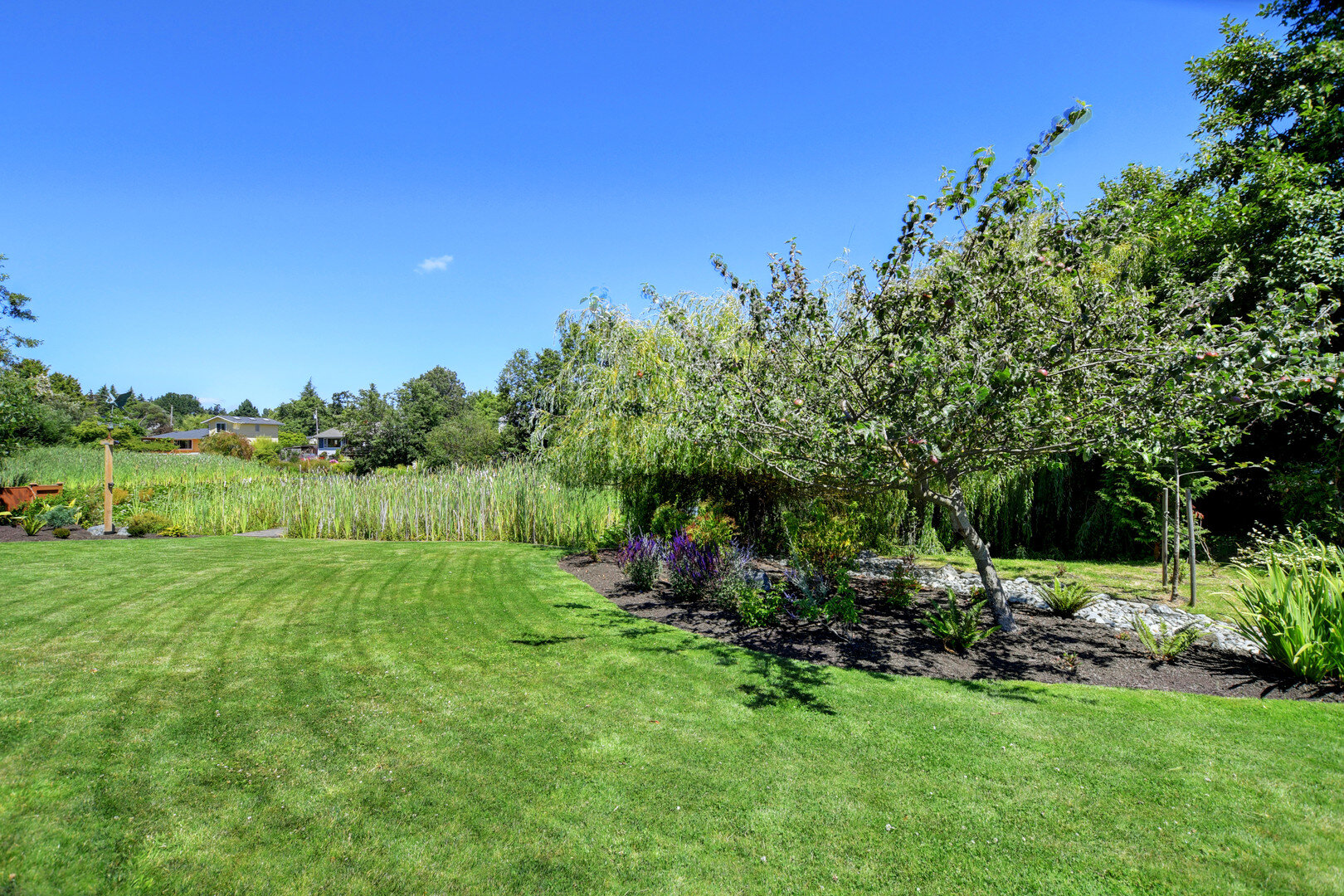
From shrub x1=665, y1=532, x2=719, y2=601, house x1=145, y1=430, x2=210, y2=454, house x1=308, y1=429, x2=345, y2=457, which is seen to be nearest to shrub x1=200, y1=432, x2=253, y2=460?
house x1=145, y1=430, x2=210, y2=454

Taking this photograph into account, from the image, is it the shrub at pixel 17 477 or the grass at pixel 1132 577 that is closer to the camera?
the grass at pixel 1132 577

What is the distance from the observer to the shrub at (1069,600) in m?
6.16

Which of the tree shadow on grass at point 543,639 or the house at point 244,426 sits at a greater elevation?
the house at point 244,426

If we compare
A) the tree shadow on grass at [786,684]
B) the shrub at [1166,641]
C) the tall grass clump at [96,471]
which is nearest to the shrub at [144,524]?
the tall grass clump at [96,471]

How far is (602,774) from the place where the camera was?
337 cm

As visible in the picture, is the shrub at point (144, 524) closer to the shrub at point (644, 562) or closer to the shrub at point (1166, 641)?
the shrub at point (644, 562)

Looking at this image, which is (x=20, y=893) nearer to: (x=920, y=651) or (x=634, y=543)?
(x=920, y=651)

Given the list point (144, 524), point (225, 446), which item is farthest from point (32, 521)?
point (225, 446)

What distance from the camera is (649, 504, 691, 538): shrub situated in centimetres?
934

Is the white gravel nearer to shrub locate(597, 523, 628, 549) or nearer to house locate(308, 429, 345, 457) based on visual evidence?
shrub locate(597, 523, 628, 549)

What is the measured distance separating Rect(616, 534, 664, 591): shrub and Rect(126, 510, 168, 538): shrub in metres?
9.28

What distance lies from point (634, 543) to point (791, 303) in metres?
4.72

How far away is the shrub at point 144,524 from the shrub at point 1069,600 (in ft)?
47.1

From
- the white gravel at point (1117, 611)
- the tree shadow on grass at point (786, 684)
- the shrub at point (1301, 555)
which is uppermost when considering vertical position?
the shrub at point (1301, 555)
